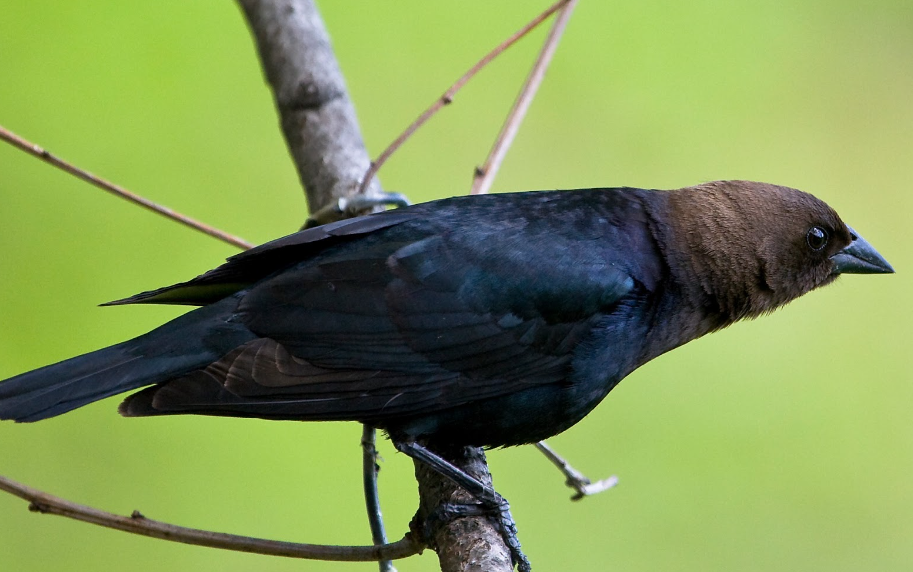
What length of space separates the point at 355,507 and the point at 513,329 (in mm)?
1637

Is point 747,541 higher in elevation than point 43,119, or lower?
lower

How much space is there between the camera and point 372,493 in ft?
9.06

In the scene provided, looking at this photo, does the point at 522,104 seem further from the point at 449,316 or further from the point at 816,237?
the point at 816,237

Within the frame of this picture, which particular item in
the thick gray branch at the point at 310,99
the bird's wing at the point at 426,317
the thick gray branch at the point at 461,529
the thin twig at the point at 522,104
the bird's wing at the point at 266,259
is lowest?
the thick gray branch at the point at 461,529

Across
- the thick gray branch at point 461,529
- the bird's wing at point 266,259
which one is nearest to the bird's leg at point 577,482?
the thick gray branch at point 461,529

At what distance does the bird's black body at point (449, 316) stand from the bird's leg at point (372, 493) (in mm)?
265

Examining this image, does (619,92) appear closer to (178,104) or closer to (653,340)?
(178,104)

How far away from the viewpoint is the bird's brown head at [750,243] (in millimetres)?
2777

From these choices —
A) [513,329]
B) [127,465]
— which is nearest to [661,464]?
[513,329]

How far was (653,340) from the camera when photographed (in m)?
2.73

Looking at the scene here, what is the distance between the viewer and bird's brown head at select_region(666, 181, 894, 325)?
2.78m

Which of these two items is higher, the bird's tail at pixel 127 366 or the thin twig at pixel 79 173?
the thin twig at pixel 79 173

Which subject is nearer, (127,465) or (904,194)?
(127,465)

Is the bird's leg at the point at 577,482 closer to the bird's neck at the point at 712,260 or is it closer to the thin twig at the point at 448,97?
the bird's neck at the point at 712,260
